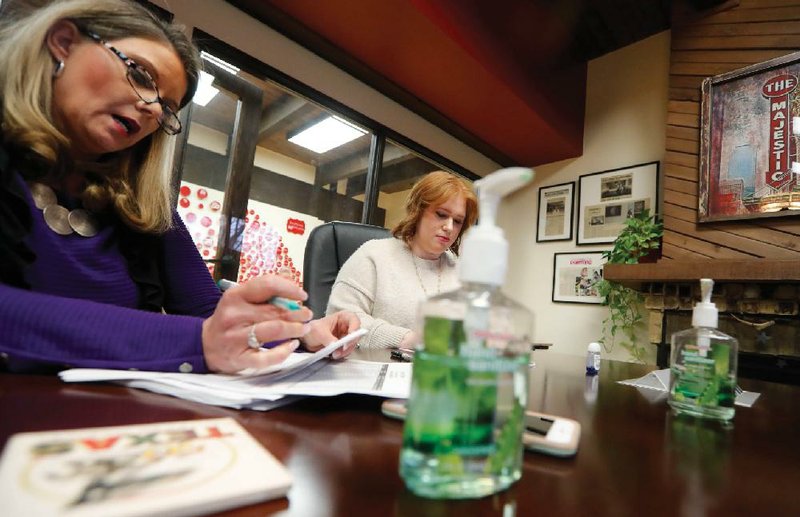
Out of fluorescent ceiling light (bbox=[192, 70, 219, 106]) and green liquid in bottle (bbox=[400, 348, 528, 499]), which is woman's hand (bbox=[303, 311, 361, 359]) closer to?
green liquid in bottle (bbox=[400, 348, 528, 499])

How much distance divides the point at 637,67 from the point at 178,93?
3399mm

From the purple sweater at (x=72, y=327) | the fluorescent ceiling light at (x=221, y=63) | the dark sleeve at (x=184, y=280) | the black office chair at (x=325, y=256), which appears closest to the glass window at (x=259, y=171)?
the fluorescent ceiling light at (x=221, y=63)

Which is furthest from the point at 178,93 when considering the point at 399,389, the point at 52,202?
the point at 399,389

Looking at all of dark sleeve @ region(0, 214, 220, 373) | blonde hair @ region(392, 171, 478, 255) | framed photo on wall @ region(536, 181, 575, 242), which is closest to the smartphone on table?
dark sleeve @ region(0, 214, 220, 373)

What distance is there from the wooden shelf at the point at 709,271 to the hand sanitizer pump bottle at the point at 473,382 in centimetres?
235

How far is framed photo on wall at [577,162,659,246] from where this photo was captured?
2.83 meters

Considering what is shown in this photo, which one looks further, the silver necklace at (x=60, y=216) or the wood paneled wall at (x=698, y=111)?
the wood paneled wall at (x=698, y=111)

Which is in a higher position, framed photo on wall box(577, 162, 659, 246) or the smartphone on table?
framed photo on wall box(577, 162, 659, 246)

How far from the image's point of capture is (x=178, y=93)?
0.73m

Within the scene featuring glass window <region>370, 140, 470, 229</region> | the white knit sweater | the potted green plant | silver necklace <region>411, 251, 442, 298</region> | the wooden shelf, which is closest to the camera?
the white knit sweater

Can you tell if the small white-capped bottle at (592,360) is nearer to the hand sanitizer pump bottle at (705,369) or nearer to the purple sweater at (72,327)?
the hand sanitizer pump bottle at (705,369)

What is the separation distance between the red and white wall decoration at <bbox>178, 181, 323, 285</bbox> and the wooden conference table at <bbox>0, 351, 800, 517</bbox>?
159 centimetres

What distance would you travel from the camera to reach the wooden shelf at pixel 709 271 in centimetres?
188

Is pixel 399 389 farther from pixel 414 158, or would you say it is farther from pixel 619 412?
pixel 414 158
